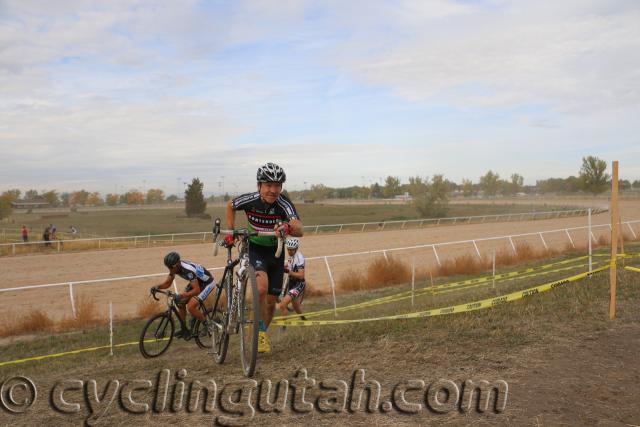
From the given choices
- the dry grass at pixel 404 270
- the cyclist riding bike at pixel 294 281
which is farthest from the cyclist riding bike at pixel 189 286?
the dry grass at pixel 404 270

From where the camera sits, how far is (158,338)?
845cm

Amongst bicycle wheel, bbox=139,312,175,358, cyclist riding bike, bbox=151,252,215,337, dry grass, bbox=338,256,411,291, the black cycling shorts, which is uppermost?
the black cycling shorts

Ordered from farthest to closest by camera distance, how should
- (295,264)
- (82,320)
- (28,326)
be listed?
(82,320)
(28,326)
(295,264)

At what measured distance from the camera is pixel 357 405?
4.52 m

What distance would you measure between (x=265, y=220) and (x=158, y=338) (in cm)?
346

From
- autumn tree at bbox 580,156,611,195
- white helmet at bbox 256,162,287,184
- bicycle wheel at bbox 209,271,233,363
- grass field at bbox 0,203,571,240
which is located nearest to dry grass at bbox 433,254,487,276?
bicycle wheel at bbox 209,271,233,363

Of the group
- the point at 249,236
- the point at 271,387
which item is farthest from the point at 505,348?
the point at 249,236

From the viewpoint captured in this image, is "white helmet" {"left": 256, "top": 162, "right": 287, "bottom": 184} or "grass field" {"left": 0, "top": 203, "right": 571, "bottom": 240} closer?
"white helmet" {"left": 256, "top": 162, "right": 287, "bottom": 184}

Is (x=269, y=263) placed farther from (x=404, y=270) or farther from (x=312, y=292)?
(x=404, y=270)

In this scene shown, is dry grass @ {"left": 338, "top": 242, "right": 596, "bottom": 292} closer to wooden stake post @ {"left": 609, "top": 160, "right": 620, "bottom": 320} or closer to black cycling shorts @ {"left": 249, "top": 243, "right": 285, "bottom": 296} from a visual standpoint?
wooden stake post @ {"left": 609, "top": 160, "right": 620, "bottom": 320}

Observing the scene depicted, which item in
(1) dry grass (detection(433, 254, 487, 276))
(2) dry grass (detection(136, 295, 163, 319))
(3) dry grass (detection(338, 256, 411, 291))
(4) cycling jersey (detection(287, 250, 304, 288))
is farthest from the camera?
(1) dry grass (detection(433, 254, 487, 276))

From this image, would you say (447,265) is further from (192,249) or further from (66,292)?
(192,249)

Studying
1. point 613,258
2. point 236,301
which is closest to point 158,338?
point 236,301

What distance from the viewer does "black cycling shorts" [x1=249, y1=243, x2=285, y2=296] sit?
6.13 metres
